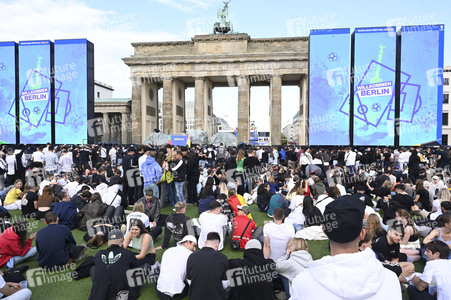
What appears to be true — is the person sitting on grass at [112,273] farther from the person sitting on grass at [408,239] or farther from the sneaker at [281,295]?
the person sitting on grass at [408,239]

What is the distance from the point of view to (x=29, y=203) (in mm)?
9062

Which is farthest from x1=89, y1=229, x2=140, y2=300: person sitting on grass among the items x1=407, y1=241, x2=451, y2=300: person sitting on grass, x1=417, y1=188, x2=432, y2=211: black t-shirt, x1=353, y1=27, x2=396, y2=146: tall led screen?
x1=353, y1=27, x2=396, y2=146: tall led screen

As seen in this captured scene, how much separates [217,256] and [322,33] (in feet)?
83.9

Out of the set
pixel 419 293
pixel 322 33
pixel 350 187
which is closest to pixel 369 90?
pixel 322 33

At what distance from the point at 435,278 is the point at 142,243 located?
4.65 meters

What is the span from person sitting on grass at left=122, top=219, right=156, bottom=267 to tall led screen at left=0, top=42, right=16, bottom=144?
2778cm

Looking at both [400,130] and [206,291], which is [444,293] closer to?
[206,291]

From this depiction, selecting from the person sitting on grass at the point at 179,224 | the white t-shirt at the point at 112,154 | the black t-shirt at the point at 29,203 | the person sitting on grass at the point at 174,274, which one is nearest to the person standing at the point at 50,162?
the black t-shirt at the point at 29,203

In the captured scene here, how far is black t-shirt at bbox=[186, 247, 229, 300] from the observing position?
4.29 meters

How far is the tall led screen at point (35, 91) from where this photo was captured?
27312 mm

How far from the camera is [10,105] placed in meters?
28.1

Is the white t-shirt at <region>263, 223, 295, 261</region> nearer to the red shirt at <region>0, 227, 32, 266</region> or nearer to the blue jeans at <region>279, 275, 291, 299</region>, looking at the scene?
the blue jeans at <region>279, 275, 291, 299</region>

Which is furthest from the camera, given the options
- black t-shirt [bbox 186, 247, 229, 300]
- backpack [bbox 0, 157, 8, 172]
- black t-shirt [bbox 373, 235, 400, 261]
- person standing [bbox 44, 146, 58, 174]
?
person standing [bbox 44, 146, 58, 174]

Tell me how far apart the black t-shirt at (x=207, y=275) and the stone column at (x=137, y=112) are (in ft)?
130
